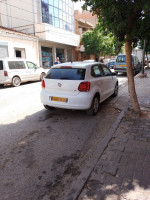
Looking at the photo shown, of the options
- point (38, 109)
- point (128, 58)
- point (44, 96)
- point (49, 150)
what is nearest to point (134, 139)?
point (49, 150)

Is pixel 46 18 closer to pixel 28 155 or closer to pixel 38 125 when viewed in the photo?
pixel 38 125

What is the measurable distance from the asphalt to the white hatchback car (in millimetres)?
1267

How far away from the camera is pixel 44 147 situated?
3.70 meters

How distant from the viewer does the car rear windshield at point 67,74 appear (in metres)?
5.21

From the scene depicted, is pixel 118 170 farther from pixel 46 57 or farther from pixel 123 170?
pixel 46 57

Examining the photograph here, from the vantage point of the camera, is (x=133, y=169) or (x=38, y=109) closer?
(x=133, y=169)

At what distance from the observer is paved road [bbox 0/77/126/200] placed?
260 cm

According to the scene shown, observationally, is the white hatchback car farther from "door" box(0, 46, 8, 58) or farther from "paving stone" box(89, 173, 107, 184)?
"door" box(0, 46, 8, 58)

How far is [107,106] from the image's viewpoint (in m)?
6.61

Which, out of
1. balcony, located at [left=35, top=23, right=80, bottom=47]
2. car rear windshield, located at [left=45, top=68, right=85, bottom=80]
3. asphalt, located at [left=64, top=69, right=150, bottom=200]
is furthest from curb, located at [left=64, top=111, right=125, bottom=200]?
balcony, located at [left=35, top=23, right=80, bottom=47]

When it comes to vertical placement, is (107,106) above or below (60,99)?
below

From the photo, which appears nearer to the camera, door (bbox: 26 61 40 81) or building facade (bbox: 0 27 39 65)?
door (bbox: 26 61 40 81)

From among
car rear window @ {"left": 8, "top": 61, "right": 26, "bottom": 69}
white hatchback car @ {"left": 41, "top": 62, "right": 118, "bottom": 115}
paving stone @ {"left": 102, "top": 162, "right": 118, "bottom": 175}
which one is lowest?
paving stone @ {"left": 102, "top": 162, "right": 118, "bottom": 175}

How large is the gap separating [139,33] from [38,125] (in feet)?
11.8
